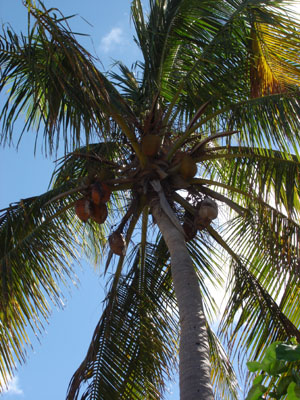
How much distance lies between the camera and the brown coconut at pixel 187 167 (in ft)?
18.8

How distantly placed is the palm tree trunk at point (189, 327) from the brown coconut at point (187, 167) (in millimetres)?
463

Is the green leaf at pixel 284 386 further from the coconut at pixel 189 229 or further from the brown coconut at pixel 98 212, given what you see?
the coconut at pixel 189 229

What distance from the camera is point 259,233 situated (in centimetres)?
661

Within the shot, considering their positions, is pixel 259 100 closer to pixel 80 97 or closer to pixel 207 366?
pixel 80 97

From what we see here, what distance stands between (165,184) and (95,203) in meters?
0.81

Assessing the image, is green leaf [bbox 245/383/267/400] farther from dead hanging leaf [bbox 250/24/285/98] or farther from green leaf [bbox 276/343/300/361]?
dead hanging leaf [bbox 250/24/285/98]

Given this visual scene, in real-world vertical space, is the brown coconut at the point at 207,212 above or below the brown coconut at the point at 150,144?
below

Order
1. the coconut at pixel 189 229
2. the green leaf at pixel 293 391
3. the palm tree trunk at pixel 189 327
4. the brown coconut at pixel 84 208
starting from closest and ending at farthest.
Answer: the green leaf at pixel 293 391
the palm tree trunk at pixel 189 327
the brown coconut at pixel 84 208
the coconut at pixel 189 229

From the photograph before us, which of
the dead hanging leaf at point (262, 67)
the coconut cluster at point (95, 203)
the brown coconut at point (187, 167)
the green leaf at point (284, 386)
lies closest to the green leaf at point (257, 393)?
the green leaf at point (284, 386)

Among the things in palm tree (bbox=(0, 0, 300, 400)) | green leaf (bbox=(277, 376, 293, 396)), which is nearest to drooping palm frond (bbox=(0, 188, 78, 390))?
palm tree (bbox=(0, 0, 300, 400))

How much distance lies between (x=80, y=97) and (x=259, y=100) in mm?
1939

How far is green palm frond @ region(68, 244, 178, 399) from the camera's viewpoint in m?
5.65

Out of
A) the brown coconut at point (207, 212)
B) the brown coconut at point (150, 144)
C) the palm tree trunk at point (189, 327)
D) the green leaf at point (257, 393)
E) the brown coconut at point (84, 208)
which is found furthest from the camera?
the brown coconut at point (150, 144)

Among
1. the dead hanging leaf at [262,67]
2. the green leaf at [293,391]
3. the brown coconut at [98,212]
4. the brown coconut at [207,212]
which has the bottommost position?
the green leaf at [293,391]
